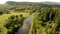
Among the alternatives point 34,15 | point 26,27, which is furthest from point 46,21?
point 26,27

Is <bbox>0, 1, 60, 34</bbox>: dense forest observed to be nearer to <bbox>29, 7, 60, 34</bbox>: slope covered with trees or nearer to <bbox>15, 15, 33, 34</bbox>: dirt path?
<bbox>29, 7, 60, 34</bbox>: slope covered with trees

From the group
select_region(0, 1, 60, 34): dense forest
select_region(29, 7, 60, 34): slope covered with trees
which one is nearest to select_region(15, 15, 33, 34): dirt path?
select_region(0, 1, 60, 34): dense forest

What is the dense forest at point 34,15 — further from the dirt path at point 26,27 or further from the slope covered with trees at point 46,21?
the dirt path at point 26,27

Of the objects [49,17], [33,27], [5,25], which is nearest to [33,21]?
[33,27]

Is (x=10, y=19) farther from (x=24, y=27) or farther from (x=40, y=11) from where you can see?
(x=40, y=11)

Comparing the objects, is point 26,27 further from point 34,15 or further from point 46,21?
point 46,21

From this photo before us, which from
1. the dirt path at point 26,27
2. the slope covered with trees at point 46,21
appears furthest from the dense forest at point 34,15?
the dirt path at point 26,27

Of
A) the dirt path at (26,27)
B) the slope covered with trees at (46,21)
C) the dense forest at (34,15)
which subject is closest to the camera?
the slope covered with trees at (46,21)

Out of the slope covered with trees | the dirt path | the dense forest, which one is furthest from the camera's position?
the dirt path
